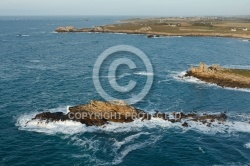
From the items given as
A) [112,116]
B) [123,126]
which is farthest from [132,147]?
[112,116]

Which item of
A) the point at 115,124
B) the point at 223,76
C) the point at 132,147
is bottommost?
the point at 132,147

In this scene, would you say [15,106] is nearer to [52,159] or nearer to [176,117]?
[52,159]

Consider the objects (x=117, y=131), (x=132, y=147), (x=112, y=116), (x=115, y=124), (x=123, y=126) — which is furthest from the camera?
(x=112, y=116)

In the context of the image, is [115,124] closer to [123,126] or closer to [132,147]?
[123,126]

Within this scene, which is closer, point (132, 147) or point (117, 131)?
point (132, 147)

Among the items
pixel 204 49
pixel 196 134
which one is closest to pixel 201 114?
pixel 196 134

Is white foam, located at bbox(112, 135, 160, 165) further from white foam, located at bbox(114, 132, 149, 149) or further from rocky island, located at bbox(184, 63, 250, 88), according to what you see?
rocky island, located at bbox(184, 63, 250, 88)

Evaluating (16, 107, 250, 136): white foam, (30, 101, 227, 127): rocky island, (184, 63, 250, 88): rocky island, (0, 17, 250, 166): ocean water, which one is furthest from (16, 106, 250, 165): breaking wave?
(184, 63, 250, 88): rocky island
